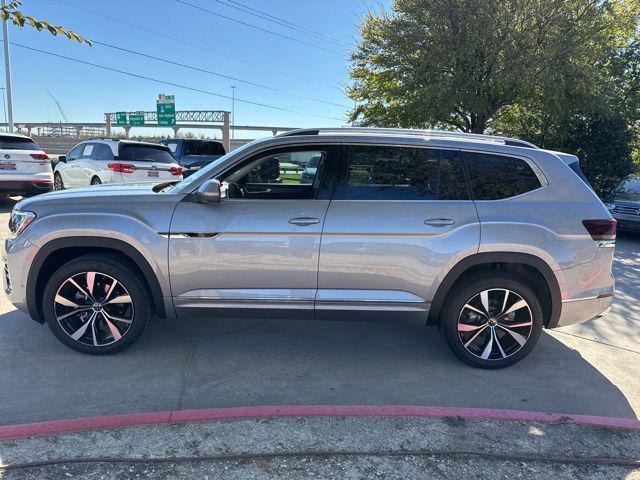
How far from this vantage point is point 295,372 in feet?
12.1

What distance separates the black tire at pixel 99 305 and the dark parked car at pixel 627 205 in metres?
10.3

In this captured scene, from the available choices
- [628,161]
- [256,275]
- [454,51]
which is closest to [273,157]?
[256,275]

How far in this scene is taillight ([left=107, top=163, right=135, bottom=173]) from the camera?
1066 cm

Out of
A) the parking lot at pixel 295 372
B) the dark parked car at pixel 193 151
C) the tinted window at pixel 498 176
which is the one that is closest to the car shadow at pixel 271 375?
the parking lot at pixel 295 372

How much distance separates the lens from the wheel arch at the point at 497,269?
3605 millimetres

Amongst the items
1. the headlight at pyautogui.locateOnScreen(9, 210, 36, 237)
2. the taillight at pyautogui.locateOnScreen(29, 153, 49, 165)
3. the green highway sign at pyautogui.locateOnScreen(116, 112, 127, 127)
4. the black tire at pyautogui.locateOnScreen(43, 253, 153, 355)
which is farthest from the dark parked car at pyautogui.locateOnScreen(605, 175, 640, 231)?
the green highway sign at pyautogui.locateOnScreen(116, 112, 127, 127)

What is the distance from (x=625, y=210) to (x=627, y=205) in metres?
0.13

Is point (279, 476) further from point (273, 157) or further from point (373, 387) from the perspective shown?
point (273, 157)

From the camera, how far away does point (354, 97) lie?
18703 millimetres

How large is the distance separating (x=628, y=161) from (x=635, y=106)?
1975mm

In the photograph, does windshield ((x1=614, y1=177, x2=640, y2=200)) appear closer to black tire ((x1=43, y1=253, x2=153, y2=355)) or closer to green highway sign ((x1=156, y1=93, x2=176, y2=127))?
black tire ((x1=43, y1=253, x2=153, y2=355))

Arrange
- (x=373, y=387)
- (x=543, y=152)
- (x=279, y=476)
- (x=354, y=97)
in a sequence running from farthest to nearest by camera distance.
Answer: (x=354, y=97), (x=543, y=152), (x=373, y=387), (x=279, y=476)

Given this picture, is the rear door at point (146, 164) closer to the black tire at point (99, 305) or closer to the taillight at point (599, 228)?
the black tire at point (99, 305)

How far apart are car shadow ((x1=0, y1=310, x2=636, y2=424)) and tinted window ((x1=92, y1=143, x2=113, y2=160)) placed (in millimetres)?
7240
